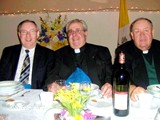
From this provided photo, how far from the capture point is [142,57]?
2.54 metres

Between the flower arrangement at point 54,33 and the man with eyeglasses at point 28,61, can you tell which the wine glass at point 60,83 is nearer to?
the man with eyeglasses at point 28,61

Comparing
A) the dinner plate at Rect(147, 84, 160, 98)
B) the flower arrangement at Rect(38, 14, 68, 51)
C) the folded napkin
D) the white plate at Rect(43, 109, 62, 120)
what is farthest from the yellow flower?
the flower arrangement at Rect(38, 14, 68, 51)

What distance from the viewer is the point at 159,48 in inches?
102

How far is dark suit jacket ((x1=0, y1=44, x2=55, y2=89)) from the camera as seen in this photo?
2.61m

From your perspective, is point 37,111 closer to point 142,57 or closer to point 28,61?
point 28,61

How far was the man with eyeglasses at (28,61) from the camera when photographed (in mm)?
2594

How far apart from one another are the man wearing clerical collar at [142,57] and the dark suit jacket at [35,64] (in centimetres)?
83

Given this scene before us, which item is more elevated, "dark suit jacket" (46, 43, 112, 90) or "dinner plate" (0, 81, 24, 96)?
"dark suit jacket" (46, 43, 112, 90)

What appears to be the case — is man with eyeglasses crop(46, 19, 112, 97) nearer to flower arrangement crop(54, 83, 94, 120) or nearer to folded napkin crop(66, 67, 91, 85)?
folded napkin crop(66, 67, 91, 85)

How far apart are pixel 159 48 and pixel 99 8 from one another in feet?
4.35

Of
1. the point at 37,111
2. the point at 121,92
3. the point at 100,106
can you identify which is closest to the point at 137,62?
the point at 100,106

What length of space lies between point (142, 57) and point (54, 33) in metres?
1.55

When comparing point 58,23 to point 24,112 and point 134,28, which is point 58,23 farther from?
point 24,112

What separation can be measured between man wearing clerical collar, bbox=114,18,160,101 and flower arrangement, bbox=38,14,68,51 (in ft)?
4.16
